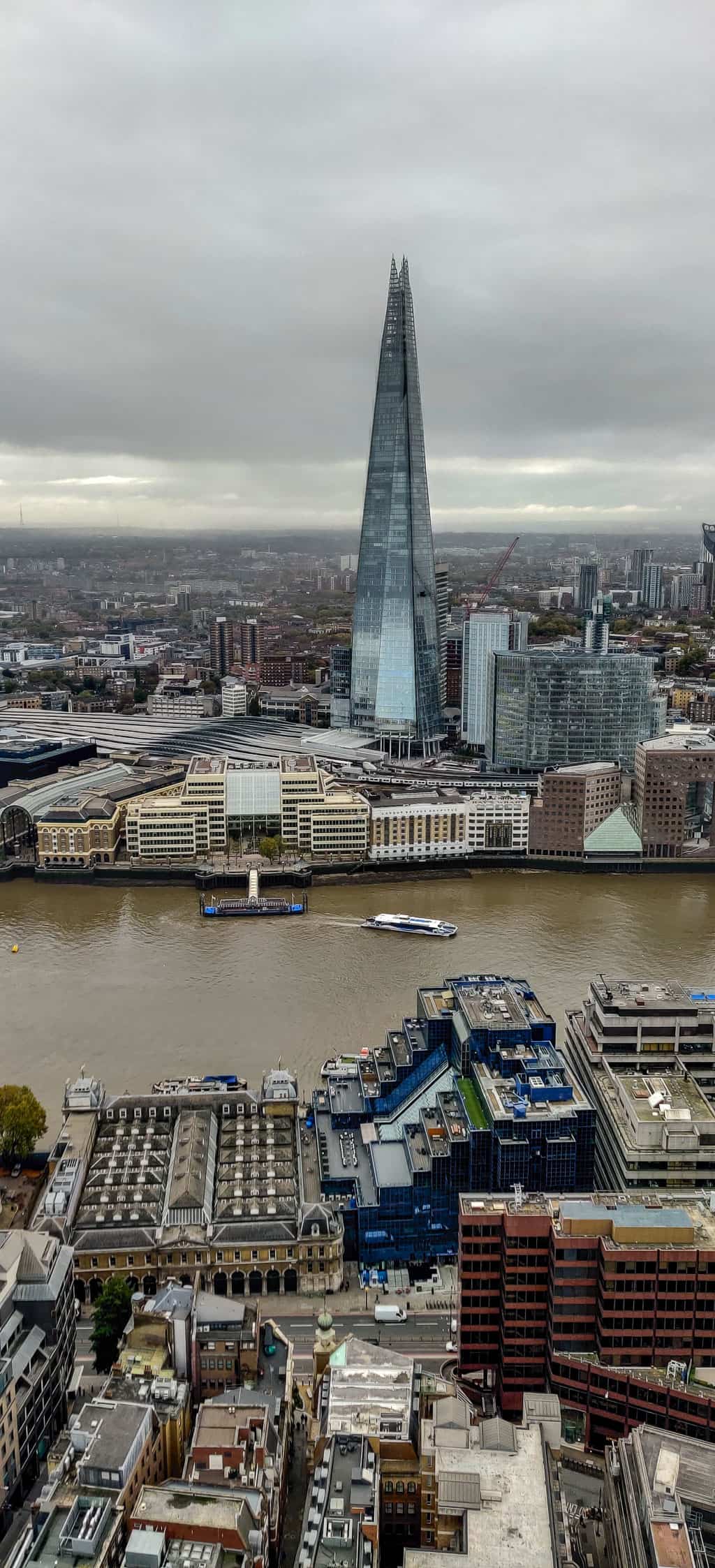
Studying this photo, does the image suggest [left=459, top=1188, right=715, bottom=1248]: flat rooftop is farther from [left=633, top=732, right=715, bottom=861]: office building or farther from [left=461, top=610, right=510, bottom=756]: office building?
[left=461, top=610, right=510, bottom=756]: office building

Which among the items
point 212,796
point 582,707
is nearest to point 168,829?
point 212,796

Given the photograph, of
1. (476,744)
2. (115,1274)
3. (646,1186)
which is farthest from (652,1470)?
(476,744)

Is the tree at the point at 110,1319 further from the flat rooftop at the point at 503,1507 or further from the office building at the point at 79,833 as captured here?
the office building at the point at 79,833

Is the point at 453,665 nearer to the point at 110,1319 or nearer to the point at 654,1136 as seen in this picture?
the point at 654,1136

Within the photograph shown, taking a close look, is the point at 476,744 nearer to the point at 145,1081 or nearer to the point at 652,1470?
the point at 145,1081

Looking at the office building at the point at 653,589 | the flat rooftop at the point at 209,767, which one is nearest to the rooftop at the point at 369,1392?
the flat rooftop at the point at 209,767

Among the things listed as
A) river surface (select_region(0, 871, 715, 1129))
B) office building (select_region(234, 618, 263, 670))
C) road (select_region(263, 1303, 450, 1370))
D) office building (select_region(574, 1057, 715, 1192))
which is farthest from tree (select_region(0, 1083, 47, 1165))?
office building (select_region(234, 618, 263, 670))
